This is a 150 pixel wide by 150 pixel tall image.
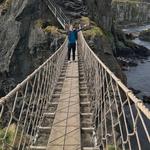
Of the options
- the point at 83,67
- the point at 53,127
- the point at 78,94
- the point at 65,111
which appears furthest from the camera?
the point at 83,67

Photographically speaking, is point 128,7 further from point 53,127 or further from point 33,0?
point 53,127

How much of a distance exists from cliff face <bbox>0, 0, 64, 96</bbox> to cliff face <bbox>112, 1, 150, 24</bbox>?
11672cm

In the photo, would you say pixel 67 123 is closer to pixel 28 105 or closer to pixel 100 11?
pixel 28 105

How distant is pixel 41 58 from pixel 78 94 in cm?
1627

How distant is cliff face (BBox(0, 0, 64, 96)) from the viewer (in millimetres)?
26250

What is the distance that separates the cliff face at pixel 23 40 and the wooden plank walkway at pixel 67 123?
15.0 m

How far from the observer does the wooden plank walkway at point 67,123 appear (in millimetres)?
6680

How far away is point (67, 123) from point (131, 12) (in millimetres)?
151898

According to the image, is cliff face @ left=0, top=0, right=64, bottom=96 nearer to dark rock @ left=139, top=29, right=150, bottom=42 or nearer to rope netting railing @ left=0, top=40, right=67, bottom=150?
rope netting railing @ left=0, top=40, right=67, bottom=150

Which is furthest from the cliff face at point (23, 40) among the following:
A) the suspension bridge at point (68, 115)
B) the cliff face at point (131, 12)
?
the cliff face at point (131, 12)

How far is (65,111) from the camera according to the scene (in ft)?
28.3

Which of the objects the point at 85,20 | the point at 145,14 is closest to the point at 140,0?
the point at 145,14

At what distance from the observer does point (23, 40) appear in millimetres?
28391

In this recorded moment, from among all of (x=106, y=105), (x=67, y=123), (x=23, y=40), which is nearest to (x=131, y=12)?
(x=23, y=40)
